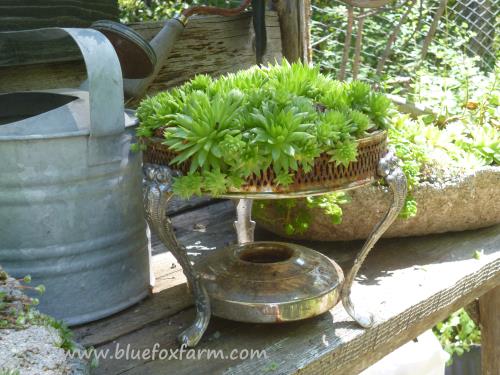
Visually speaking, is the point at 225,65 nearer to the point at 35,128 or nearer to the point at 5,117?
the point at 5,117

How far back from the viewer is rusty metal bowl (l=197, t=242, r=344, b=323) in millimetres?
1269

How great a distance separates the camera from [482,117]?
217cm

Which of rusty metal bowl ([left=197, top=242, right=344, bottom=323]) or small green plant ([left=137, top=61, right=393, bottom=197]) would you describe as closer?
Result: small green plant ([left=137, top=61, right=393, bottom=197])

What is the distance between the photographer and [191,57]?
218cm

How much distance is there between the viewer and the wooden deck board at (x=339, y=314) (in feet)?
4.04

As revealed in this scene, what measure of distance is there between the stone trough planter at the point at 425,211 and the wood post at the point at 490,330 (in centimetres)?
48

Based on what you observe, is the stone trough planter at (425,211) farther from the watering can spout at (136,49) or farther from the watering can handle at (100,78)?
the watering can handle at (100,78)

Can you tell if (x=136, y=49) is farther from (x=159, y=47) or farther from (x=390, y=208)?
(x=390, y=208)

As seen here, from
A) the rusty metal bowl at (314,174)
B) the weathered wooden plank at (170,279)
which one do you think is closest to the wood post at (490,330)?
the weathered wooden plank at (170,279)

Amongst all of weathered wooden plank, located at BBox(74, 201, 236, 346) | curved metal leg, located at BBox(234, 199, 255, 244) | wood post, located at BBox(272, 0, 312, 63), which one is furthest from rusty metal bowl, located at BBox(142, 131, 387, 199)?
wood post, located at BBox(272, 0, 312, 63)

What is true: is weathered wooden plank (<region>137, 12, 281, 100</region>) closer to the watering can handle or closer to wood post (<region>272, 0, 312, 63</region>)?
wood post (<region>272, 0, 312, 63</region>)

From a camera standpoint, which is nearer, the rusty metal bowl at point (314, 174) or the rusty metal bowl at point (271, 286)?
the rusty metal bowl at point (314, 174)

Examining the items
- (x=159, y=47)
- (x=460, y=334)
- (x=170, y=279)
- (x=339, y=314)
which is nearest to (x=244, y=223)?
(x=170, y=279)

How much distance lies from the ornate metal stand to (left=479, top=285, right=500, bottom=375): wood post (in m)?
1.07
